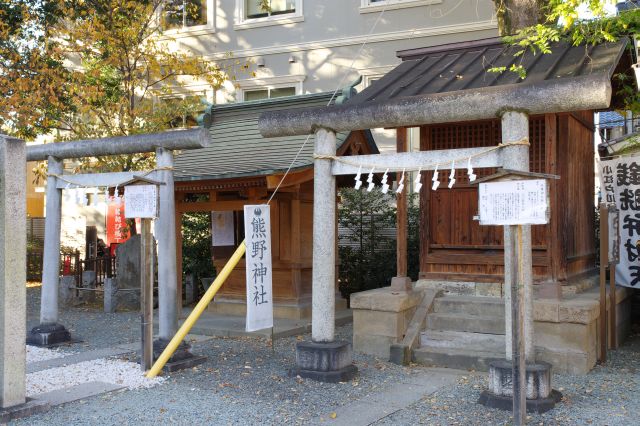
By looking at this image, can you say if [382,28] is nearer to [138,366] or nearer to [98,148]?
[98,148]

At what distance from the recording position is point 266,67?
60.1 ft

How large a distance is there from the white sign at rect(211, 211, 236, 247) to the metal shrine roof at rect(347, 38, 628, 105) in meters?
4.97

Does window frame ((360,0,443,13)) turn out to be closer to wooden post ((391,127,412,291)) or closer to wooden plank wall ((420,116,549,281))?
wooden plank wall ((420,116,549,281))

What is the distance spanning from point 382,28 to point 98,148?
9.87 m

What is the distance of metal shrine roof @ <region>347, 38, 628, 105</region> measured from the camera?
816cm

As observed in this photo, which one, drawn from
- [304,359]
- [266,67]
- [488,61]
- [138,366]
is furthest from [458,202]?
[266,67]

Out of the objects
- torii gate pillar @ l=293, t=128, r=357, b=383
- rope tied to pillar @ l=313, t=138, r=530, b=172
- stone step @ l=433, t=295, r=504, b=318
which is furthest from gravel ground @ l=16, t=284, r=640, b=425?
rope tied to pillar @ l=313, t=138, r=530, b=172

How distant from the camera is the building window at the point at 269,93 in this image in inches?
716

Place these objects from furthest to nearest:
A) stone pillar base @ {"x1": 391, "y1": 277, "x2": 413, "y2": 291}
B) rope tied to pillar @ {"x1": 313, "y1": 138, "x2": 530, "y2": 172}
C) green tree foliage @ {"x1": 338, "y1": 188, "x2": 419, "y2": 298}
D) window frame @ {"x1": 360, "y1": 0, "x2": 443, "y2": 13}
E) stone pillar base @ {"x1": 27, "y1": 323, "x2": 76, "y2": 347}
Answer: window frame @ {"x1": 360, "y1": 0, "x2": 443, "y2": 13}
green tree foliage @ {"x1": 338, "y1": 188, "x2": 419, "y2": 298}
stone pillar base @ {"x1": 27, "y1": 323, "x2": 76, "y2": 347}
stone pillar base @ {"x1": 391, "y1": 277, "x2": 413, "y2": 291}
rope tied to pillar @ {"x1": 313, "y1": 138, "x2": 530, "y2": 172}

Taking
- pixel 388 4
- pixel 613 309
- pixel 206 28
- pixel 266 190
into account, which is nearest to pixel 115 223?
pixel 206 28

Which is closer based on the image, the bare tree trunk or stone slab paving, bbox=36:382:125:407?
stone slab paving, bbox=36:382:125:407

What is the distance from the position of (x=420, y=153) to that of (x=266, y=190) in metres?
4.90

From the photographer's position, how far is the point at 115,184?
908cm

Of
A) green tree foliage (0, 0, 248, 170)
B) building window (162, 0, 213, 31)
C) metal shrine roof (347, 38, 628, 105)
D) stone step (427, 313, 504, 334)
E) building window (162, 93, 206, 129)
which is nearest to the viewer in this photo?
metal shrine roof (347, 38, 628, 105)
